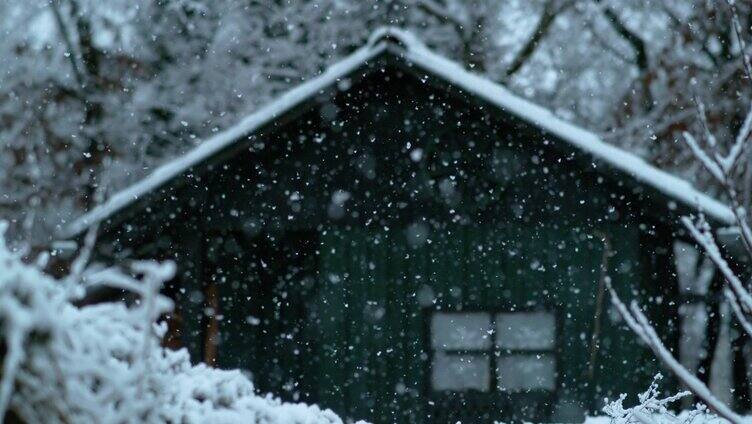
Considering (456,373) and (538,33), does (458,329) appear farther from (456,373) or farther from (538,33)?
(538,33)

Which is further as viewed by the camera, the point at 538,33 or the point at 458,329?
the point at 538,33

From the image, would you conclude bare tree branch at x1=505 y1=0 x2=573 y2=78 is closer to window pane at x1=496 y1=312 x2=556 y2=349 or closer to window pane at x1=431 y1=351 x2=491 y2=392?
window pane at x1=496 y1=312 x2=556 y2=349

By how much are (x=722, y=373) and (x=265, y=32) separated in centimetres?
1616

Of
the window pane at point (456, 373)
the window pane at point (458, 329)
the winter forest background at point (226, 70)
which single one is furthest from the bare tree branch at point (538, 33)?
the window pane at point (456, 373)

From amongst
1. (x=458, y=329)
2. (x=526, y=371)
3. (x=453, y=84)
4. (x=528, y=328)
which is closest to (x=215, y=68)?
(x=453, y=84)

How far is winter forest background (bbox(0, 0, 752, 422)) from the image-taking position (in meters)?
16.1

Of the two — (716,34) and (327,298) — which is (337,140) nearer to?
(327,298)

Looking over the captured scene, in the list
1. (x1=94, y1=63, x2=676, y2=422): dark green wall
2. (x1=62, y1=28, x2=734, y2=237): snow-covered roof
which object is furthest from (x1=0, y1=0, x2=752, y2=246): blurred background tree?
(x1=62, y1=28, x2=734, y2=237): snow-covered roof

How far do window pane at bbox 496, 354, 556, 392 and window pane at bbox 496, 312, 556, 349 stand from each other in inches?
5.7

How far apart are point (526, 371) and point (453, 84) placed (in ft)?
10.9

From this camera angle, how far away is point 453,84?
8.75 m

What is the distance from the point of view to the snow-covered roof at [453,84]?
8312 mm

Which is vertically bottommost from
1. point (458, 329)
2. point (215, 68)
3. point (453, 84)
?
point (458, 329)

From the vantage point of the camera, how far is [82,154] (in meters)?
17.0
